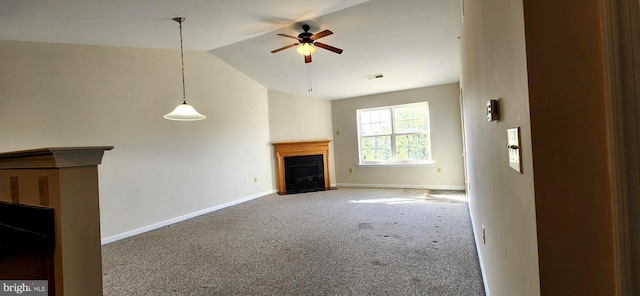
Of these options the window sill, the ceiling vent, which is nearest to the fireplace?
the window sill

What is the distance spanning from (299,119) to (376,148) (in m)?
2.03

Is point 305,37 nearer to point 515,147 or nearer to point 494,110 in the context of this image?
point 494,110

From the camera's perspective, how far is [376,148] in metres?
6.99

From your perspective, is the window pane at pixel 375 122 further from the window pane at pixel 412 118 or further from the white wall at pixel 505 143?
the white wall at pixel 505 143

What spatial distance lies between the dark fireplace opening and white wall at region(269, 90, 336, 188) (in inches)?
13.1

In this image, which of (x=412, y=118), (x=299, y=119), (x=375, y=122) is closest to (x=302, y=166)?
(x=299, y=119)

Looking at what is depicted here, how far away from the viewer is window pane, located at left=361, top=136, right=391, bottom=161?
685 cm

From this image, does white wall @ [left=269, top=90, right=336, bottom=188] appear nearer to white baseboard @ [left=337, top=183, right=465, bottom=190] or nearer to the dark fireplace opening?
the dark fireplace opening

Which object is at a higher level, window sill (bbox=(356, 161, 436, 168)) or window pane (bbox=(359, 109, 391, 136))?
window pane (bbox=(359, 109, 391, 136))

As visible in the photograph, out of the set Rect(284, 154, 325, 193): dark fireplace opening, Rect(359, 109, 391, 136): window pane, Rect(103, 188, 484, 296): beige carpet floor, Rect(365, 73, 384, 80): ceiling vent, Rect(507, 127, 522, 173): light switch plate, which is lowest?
Rect(103, 188, 484, 296): beige carpet floor

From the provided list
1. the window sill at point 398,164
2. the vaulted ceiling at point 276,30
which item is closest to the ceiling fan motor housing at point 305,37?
the vaulted ceiling at point 276,30

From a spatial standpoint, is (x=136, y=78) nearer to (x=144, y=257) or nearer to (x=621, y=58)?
(x=144, y=257)

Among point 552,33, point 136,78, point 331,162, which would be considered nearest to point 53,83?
point 136,78

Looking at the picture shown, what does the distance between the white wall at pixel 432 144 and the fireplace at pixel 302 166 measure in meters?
0.55
